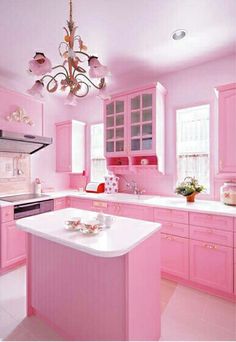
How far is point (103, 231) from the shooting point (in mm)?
1428

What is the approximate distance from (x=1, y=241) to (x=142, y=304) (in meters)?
2.03

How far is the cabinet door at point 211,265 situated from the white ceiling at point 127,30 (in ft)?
7.50

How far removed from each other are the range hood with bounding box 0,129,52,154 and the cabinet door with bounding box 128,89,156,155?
4.47ft

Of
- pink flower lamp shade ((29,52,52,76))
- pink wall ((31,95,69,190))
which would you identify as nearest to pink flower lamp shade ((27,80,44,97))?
pink flower lamp shade ((29,52,52,76))

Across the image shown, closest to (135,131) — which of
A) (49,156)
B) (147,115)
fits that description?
(147,115)

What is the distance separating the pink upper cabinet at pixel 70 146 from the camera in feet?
12.2

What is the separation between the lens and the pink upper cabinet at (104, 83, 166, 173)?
279cm

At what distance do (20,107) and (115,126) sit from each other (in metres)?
1.56

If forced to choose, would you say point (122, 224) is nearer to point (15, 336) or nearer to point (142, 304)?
point (142, 304)

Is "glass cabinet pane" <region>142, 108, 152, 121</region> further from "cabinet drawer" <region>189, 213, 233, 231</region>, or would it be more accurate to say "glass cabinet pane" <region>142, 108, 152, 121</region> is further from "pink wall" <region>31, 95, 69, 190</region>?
"pink wall" <region>31, 95, 69, 190</region>

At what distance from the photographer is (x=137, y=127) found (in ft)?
9.60

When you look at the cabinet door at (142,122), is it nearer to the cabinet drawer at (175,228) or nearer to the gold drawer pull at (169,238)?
the cabinet drawer at (175,228)

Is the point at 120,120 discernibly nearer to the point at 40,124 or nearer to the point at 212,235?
the point at 40,124

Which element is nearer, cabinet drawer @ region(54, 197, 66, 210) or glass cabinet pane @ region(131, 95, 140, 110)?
glass cabinet pane @ region(131, 95, 140, 110)
